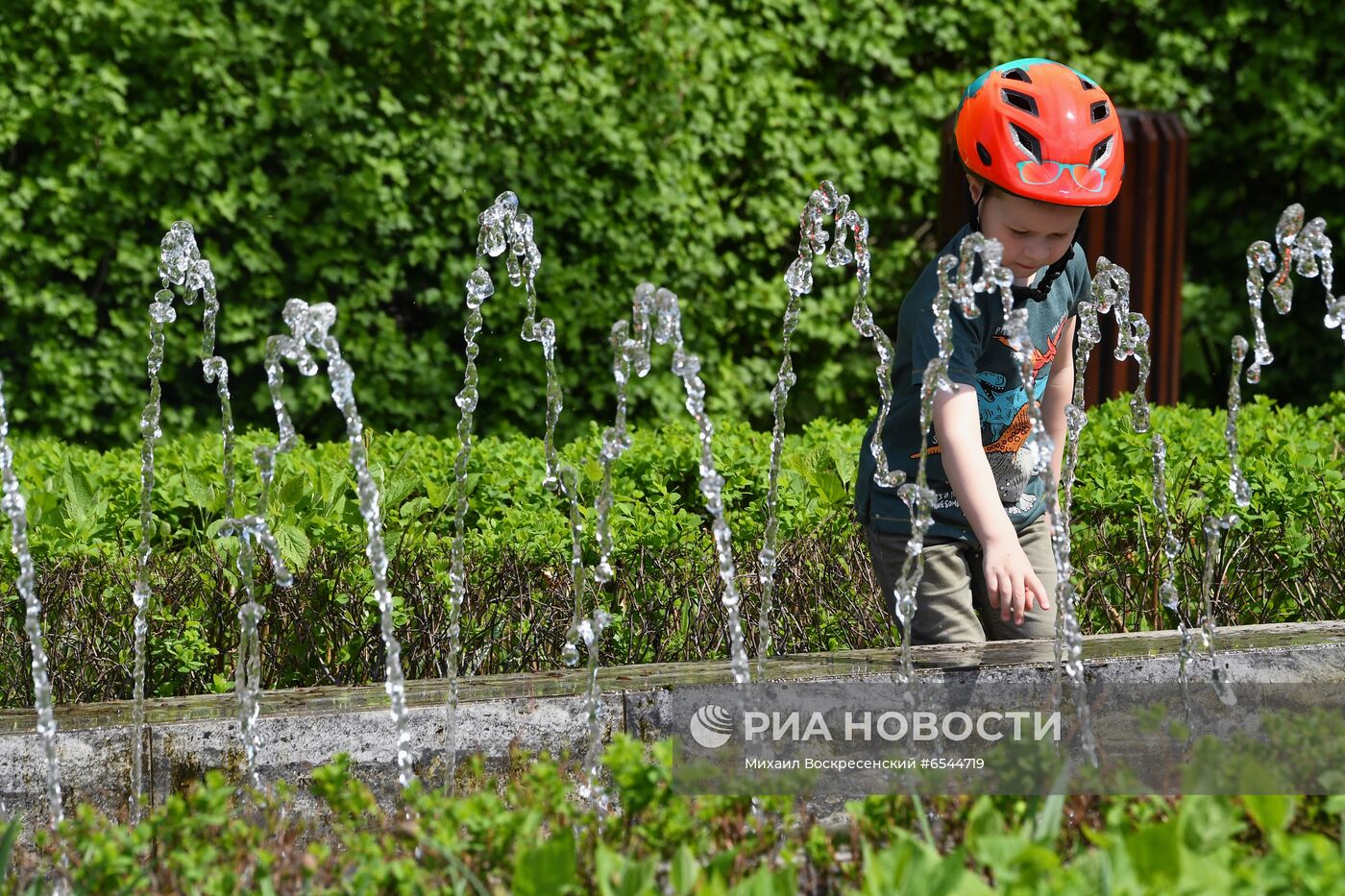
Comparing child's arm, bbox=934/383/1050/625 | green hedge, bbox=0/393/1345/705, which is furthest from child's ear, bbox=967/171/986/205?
green hedge, bbox=0/393/1345/705

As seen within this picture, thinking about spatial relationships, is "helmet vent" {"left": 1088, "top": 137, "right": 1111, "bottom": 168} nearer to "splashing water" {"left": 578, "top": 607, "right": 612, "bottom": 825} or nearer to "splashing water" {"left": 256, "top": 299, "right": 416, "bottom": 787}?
"splashing water" {"left": 578, "top": 607, "right": 612, "bottom": 825}

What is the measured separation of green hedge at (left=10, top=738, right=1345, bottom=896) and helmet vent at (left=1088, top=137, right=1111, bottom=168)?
1.37m

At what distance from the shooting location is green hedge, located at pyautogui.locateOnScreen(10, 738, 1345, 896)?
58.8 inches

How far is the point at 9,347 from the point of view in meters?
6.28

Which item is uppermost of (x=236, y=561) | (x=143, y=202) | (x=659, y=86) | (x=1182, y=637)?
(x=659, y=86)

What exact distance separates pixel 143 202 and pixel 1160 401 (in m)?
4.26

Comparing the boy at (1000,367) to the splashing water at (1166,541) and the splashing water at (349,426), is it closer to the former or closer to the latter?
the splashing water at (1166,541)

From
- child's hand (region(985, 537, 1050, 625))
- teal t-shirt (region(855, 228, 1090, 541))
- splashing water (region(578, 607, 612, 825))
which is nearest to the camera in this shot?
splashing water (region(578, 607, 612, 825))

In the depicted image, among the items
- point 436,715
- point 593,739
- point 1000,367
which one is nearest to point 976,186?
point 1000,367

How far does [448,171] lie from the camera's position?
21.1 feet

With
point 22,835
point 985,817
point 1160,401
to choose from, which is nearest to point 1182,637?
point 985,817

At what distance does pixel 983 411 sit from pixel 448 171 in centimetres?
403

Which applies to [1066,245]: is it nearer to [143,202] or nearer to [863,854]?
[863,854]

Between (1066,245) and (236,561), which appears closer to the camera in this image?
(1066,245)
